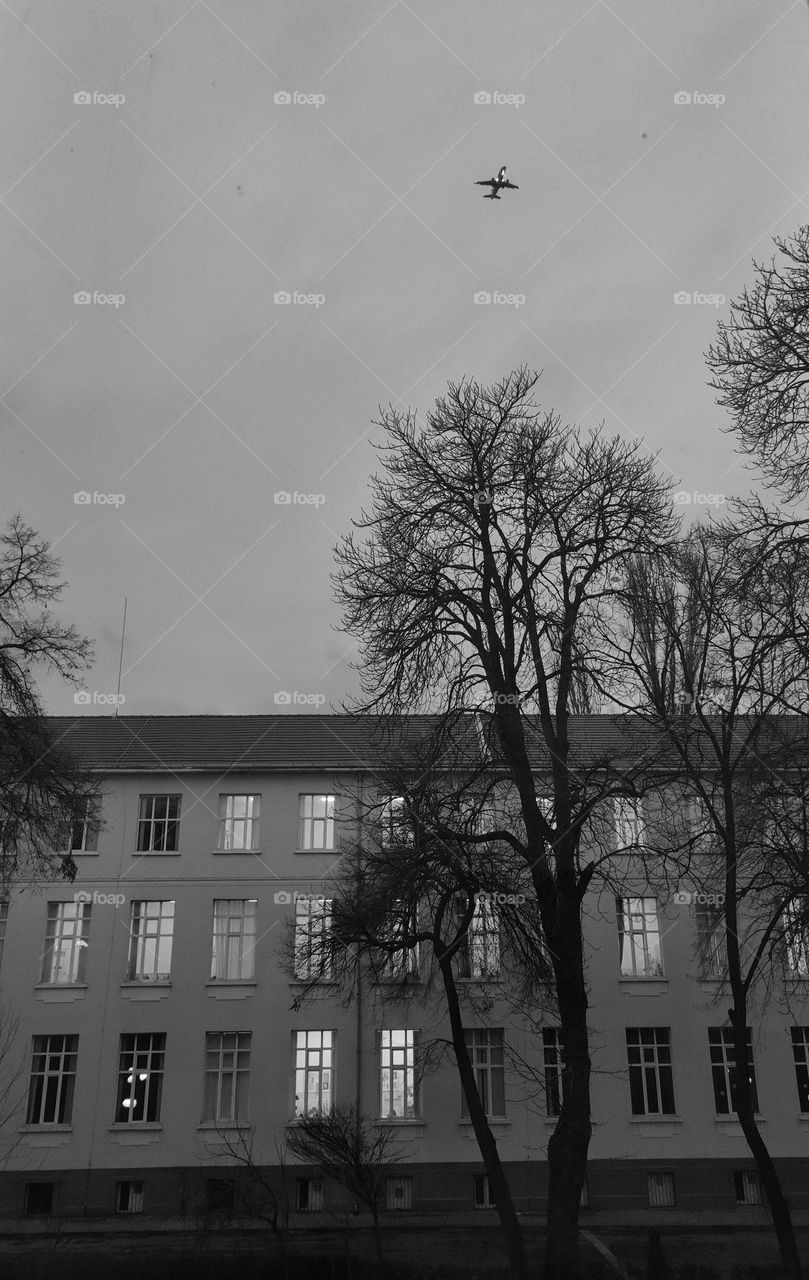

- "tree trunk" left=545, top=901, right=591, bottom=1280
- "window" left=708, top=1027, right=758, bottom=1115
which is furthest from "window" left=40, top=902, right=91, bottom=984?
"tree trunk" left=545, top=901, right=591, bottom=1280

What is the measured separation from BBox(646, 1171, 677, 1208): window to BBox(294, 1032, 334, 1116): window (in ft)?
29.3

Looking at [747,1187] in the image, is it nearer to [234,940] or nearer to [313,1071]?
[313,1071]

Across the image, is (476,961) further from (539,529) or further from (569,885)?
(539,529)

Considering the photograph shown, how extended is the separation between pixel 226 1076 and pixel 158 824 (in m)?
7.57

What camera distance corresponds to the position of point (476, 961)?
29422 millimetres

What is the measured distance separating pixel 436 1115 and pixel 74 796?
1663 centimetres

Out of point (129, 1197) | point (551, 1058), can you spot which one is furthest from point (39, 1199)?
point (551, 1058)

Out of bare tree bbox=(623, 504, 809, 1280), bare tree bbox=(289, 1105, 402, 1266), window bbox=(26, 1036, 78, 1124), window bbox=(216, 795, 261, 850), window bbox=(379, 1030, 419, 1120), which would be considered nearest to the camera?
bare tree bbox=(623, 504, 809, 1280)

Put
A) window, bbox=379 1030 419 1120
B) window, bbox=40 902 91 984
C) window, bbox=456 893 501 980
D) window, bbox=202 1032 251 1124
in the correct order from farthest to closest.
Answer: window, bbox=40 902 91 984
window, bbox=202 1032 251 1124
window, bbox=379 1030 419 1120
window, bbox=456 893 501 980

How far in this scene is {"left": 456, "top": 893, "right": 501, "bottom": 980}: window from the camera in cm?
1880

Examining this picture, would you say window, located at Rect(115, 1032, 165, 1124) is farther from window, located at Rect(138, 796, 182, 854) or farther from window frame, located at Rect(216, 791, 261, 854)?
window frame, located at Rect(216, 791, 261, 854)

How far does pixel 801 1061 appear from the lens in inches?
1192

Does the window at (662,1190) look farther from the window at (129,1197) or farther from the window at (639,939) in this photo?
the window at (129,1197)

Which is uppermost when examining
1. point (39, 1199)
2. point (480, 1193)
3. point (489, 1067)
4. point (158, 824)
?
point (158, 824)
